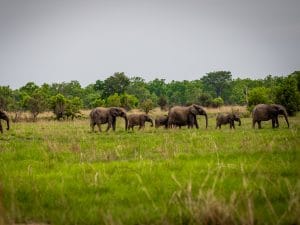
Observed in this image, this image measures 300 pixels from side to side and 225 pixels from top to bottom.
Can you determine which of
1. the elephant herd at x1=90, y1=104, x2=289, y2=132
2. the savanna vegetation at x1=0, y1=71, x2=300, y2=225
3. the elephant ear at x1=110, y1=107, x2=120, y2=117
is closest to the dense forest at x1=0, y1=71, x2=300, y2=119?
the elephant herd at x1=90, y1=104, x2=289, y2=132

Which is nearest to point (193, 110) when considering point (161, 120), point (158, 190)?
point (161, 120)

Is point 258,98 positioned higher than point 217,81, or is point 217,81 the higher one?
point 217,81

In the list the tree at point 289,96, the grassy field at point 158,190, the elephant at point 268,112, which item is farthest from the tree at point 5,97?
the grassy field at point 158,190

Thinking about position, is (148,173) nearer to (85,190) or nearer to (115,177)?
(115,177)

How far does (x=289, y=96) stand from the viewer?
37188mm

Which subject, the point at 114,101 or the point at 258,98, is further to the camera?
the point at 114,101

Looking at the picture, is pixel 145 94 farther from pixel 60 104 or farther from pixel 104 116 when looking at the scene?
pixel 104 116

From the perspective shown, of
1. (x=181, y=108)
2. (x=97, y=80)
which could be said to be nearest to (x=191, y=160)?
(x=181, y=108)

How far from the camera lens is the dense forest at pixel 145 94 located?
40.6m

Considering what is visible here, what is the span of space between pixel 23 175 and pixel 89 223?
11.4 ft

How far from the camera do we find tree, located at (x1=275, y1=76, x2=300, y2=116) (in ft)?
121

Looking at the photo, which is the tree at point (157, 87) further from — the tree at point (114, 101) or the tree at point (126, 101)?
the tree at point (114, 101)

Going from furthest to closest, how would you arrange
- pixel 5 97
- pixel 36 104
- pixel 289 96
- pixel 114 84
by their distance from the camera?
pixel 114 84
pixel 5 97
pixel 36 104
pixel 289 96

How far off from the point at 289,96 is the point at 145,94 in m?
64.0
